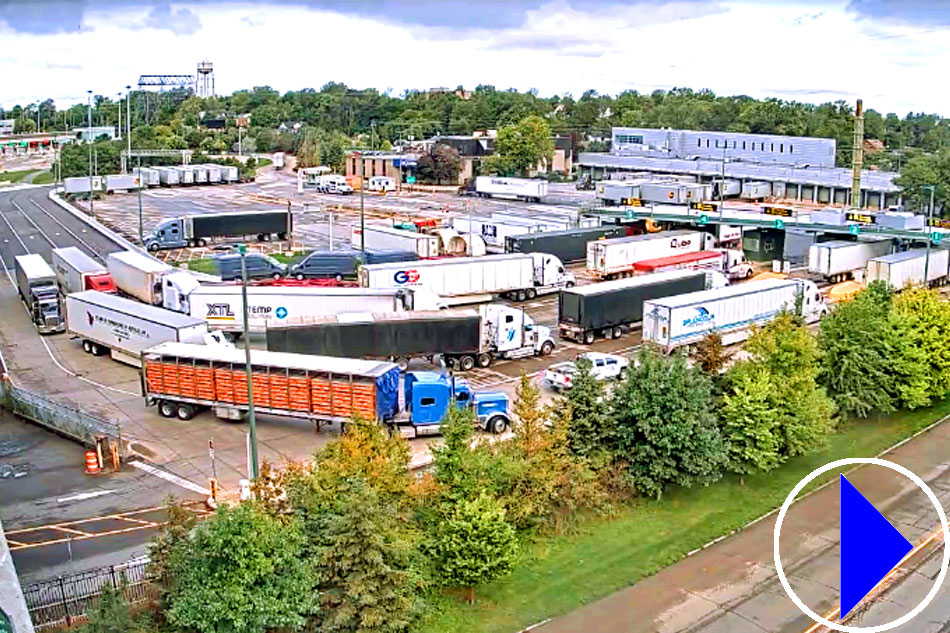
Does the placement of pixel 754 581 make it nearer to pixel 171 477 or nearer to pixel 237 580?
pixel 237 580

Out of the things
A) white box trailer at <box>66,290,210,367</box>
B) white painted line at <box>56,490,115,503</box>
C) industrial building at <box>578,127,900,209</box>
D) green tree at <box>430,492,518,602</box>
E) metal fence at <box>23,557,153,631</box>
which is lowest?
white painted line at <box>56,490,115,503</box>

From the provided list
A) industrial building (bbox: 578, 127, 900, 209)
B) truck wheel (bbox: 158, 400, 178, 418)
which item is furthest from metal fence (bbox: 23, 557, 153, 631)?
industrial building (bbox: 578, 127, 900, 209)

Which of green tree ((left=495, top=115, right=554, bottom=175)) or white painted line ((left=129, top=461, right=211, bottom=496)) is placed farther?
green tree ((left=495, top=115, right=554, bottom=175))

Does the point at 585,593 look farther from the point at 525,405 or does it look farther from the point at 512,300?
the point at 512,300

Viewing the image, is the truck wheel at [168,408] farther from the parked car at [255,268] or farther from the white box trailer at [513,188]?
the white box trailer at [513,188]

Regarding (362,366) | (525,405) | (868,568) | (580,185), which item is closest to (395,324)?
(362,366)

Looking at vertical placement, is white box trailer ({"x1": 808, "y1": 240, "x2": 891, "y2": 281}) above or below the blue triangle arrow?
above

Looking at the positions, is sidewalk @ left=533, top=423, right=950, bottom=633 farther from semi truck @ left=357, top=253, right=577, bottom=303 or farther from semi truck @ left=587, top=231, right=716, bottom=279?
semi truck @ left=587, top=231, right=716, bottom=279

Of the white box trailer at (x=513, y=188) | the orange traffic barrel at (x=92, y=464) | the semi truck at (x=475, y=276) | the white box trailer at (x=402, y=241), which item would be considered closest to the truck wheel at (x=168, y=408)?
the orange traffic barrel at (x=92, y=464)
